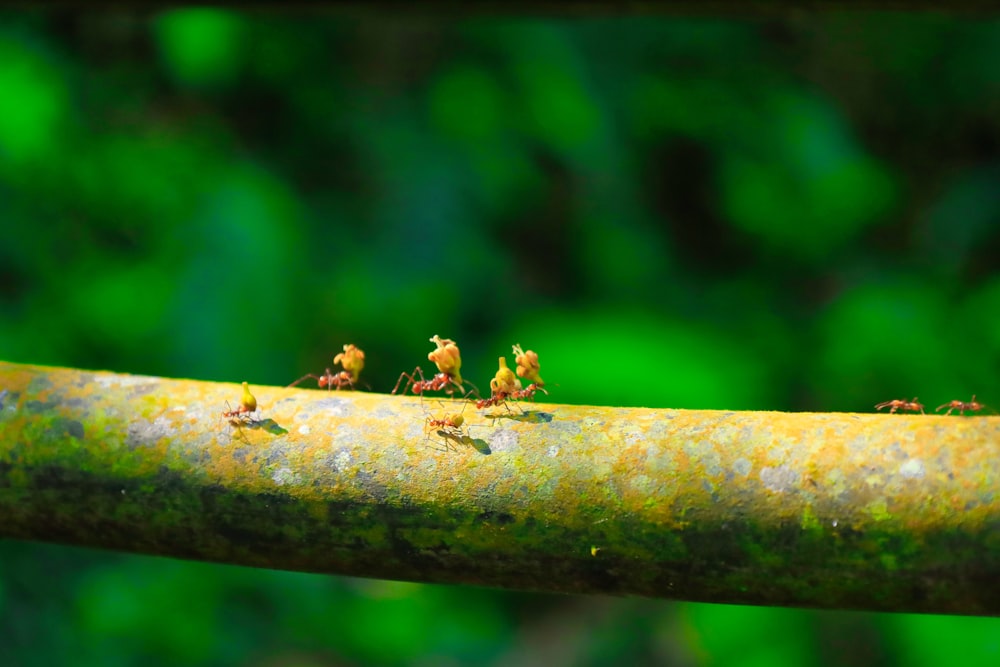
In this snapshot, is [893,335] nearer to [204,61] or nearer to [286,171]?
[286,171]

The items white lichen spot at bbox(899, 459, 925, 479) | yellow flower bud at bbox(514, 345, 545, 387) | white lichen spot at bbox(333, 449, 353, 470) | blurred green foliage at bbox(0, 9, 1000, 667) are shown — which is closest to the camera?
white lichen spot at bbox(899, 459, 925, 479)

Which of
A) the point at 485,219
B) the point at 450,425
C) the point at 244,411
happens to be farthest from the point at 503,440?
the point at 485,219

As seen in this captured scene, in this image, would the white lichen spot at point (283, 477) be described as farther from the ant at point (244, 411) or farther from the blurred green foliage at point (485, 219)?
the blurred green foliage at point (485, 219)

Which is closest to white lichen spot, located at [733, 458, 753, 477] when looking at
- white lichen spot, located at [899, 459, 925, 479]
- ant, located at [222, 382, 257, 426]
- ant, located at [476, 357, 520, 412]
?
white lichen spot, located at [899, 459, 925, 479]

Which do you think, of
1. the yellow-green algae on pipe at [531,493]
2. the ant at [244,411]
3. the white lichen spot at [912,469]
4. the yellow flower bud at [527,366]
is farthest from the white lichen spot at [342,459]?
the white lichen spot at [912,469]

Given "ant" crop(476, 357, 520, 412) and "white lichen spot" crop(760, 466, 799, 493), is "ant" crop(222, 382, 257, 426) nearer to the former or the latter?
"ant" crop(476, 357, 520, 412)

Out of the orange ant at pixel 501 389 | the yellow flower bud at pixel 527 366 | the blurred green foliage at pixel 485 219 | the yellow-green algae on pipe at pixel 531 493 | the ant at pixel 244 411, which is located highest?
the blurred green foliage at pixel 485 219
